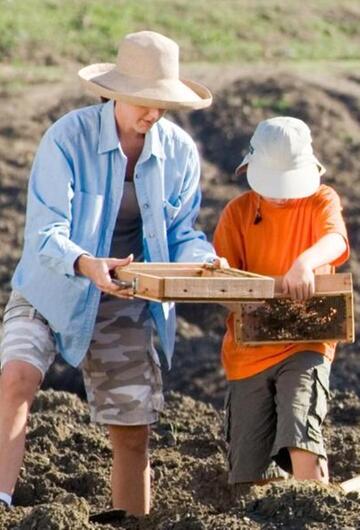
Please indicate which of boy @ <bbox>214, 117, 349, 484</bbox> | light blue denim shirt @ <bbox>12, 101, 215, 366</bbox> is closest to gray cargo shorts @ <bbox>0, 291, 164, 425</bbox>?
light blue denim shirt @ <bbox>12, 101, 215, 366</bbox>

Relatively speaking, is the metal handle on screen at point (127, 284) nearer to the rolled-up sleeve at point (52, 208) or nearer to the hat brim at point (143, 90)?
the rolled-up sleeve at point (52, 208)

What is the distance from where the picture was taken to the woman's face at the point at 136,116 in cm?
719

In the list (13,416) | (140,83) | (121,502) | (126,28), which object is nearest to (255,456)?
(121,502)

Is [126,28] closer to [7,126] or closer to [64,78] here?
[64,78]

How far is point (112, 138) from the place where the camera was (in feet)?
23.7

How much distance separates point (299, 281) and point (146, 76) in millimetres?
983

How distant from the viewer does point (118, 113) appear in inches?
287

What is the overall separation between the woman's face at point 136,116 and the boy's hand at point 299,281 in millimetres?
770

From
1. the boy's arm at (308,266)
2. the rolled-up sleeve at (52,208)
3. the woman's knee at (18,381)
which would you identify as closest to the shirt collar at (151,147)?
the rolled-up sleeve at (52,208)

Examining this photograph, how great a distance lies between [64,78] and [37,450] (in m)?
6.56

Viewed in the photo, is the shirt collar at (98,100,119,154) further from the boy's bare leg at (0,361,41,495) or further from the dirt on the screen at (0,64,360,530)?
the dirt on the screen at (0,64,360,530)

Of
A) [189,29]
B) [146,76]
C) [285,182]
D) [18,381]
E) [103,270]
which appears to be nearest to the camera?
[103,270]

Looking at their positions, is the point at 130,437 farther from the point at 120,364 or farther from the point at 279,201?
the point at 279,201

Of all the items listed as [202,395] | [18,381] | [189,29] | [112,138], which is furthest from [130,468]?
[189,29]
